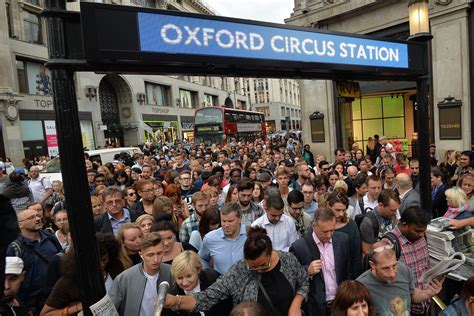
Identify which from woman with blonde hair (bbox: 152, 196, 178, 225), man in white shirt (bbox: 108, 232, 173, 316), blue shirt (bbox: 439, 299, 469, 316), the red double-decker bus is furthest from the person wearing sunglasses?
the red double-decker bus

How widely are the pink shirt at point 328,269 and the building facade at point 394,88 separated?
5.37 m

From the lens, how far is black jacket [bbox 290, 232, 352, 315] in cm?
329

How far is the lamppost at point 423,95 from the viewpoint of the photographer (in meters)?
3.79

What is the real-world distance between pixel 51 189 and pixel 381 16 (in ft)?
43.1

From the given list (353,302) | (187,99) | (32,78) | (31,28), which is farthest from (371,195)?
(187,99)

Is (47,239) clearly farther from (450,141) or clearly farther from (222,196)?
(450,141)

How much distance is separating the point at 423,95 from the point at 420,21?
84cm

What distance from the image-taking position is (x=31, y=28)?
2534 centimetres

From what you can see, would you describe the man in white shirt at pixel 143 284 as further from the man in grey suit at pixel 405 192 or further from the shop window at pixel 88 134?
the shop window at pixel 88 134

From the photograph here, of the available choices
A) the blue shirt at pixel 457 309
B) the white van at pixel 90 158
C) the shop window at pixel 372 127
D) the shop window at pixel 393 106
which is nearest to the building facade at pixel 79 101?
the white van at pixel 90 158

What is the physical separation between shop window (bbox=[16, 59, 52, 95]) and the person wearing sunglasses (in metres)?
26.5

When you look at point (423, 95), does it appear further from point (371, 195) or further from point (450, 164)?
point (450, 164)

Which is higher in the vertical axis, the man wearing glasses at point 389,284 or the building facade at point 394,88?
the building facade at point 394,88

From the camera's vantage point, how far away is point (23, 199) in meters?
7.18
